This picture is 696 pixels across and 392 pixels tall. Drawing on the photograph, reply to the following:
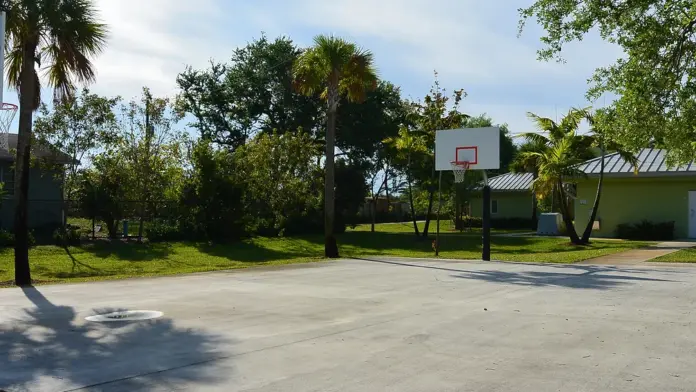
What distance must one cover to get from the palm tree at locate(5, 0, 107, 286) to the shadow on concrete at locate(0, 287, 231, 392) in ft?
21.8

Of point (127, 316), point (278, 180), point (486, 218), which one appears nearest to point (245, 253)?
point (278, 180)

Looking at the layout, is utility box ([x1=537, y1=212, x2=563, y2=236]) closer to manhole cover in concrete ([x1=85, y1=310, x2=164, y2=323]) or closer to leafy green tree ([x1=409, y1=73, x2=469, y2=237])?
leafy green tree ([x1=409, y1=73, x2=469, y2=237])

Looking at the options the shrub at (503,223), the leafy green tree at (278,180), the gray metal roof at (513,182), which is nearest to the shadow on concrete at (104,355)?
the leafy green tree at (278,180)

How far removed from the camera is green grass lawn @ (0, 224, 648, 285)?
2031cm

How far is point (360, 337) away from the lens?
27.6ft

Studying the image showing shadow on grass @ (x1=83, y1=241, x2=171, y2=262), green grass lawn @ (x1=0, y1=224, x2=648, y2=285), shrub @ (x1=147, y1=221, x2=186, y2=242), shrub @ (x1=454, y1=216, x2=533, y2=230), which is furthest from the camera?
shrub @ (x1=454, y1=216, x2=533, y2=230)

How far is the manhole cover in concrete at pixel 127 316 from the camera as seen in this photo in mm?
9914

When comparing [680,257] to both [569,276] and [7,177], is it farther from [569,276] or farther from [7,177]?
[7,177]

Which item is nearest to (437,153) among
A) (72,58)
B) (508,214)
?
(72,58)

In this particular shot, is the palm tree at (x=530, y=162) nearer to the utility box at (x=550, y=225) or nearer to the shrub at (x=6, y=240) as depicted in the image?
the utility box at (x=550, y=225)

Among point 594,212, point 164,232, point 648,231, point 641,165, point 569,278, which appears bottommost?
point 569,278

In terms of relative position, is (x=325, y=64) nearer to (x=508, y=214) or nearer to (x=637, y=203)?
(x=637, y=203)

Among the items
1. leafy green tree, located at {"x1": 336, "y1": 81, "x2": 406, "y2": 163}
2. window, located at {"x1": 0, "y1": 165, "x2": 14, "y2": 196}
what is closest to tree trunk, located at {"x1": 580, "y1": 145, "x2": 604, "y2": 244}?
leafy green tree, located at {"x1": 336, "y1": 81, "x2": 406, "y2": 163}

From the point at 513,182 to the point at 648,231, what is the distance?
54.8 feet
